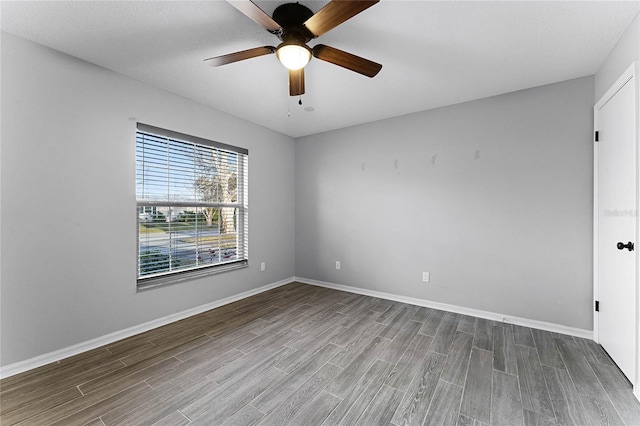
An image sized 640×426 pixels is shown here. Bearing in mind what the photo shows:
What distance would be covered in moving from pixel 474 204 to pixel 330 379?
2504 millimetres

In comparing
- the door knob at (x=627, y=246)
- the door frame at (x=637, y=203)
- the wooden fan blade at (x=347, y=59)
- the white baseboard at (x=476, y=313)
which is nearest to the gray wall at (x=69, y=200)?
the wooden fan blade at (x=347, y=59)

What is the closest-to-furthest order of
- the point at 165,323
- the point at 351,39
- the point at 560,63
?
the point at 351,39 < the point at 560,63 < the point at 165,323

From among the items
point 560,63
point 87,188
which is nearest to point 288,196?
point 87,188

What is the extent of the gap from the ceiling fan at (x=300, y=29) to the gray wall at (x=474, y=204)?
192cm

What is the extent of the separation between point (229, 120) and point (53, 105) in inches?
68.6

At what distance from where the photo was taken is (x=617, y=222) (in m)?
2.12

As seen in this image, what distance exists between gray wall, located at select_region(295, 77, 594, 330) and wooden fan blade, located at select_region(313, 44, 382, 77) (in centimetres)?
188

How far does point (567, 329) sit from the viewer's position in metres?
2.65

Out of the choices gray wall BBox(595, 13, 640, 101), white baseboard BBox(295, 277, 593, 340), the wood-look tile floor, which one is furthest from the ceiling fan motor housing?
white baseboard BBox(295, 277, 593, 340)

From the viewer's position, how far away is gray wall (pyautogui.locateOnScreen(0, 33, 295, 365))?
2006 mm

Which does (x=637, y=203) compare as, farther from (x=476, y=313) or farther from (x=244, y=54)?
(x=244, y=54)

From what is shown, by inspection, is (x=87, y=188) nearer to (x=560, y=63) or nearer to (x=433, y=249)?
(x=433, y=249)

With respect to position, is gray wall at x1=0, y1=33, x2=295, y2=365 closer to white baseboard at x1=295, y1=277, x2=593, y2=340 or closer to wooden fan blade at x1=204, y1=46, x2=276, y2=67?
wooden fan blade at x1=204, y1=46, x2=276, y2=67

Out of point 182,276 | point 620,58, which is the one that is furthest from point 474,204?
point 182,276
